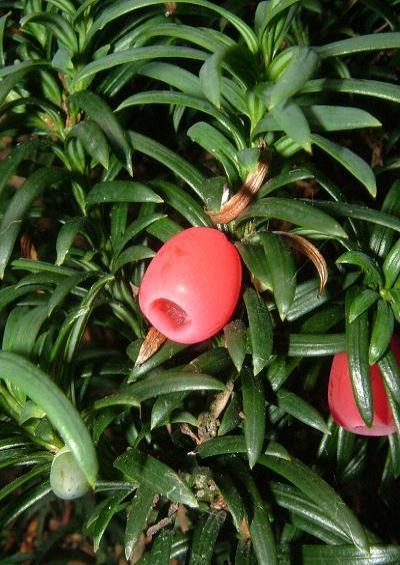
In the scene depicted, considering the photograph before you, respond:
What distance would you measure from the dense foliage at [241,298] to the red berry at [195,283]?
0.04 meters

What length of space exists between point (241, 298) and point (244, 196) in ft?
0.46

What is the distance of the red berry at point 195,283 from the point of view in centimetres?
66

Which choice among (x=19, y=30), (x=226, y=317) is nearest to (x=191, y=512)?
(x=226, y=317)

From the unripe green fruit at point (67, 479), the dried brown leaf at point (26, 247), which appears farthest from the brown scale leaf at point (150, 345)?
the dried brown leaf at point (26, 247)

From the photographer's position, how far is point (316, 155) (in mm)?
1160

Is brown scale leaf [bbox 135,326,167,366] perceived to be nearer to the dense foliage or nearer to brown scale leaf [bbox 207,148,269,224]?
the dense foliage

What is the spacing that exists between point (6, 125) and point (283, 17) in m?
0.45

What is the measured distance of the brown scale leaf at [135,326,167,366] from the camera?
779mm

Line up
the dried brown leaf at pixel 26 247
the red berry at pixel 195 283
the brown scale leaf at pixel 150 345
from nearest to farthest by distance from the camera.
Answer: the red berry at pixel 195 283
the brown scale leaf at pixel 150 345
the dried brown leaf at pixel 26 247

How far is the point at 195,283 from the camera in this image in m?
0.66

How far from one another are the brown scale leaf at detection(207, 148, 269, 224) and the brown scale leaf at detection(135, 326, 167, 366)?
0.56 ft

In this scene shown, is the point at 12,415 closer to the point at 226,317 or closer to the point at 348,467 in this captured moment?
the point at 226,317

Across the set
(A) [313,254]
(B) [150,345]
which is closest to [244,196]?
(A) [313,254]

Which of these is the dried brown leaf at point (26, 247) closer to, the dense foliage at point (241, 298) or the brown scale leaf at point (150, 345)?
the dense foliage at point (241, 298)
